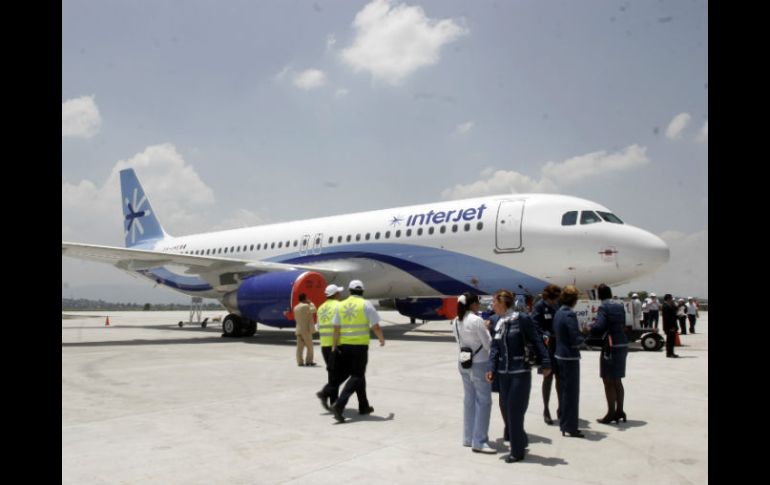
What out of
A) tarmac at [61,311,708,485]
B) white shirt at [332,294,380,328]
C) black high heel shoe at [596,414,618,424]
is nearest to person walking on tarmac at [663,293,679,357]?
tarmac at [61,311,708,485]

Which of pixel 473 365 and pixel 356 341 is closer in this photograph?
pixel 473 365

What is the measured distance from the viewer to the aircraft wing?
53.3ft

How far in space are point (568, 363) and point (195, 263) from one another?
13.8 m

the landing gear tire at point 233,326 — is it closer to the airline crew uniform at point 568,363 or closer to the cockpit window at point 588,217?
the cockpit window at point 588,217

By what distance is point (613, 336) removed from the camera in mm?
6543

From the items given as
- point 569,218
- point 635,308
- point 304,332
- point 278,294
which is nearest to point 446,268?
point 569,218

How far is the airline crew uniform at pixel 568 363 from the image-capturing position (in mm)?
5773

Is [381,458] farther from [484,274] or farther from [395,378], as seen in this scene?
[484,274]

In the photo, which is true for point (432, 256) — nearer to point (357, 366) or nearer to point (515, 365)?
point (357, 366)

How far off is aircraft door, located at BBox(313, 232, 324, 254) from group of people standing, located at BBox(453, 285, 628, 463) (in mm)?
13435

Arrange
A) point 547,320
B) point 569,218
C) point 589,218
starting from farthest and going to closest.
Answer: point 569,218
point 589,218
point 547,320

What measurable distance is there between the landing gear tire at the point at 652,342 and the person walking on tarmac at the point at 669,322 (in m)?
1.11

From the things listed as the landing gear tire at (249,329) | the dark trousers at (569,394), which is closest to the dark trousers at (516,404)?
the dark trousers at (569,394)
